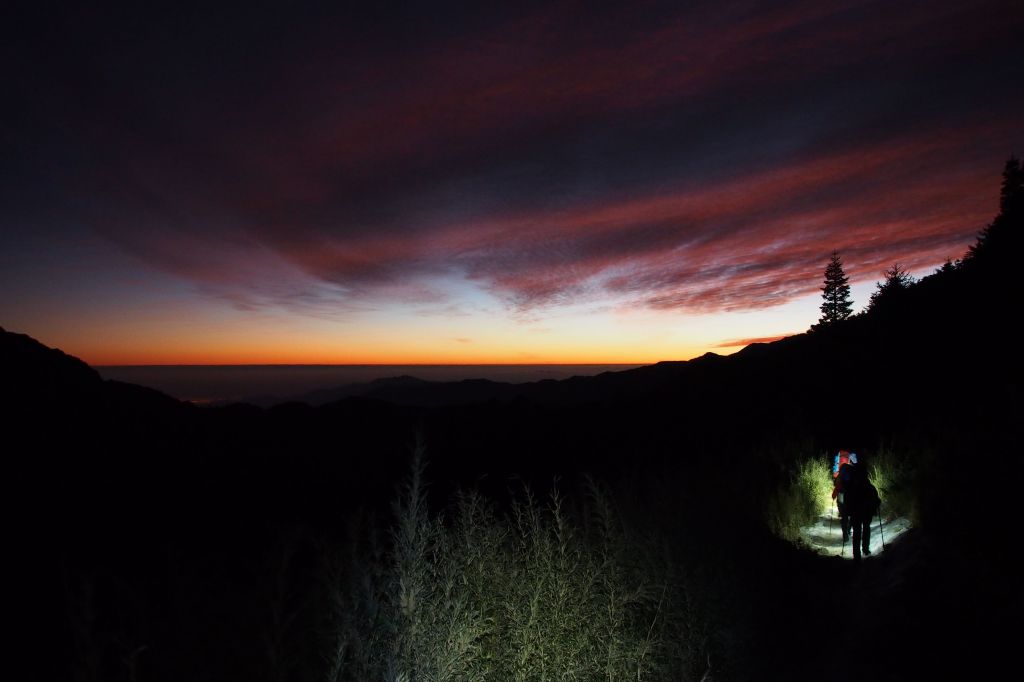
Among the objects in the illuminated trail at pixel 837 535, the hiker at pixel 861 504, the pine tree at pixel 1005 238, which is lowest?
the illuminated trail at pixel 837 535

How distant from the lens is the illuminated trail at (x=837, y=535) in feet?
23.3

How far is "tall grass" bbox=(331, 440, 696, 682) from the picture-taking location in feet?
8.56

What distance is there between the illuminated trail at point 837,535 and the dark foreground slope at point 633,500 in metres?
0.64

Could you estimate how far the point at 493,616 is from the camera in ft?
11.6

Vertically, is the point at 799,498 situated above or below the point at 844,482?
below

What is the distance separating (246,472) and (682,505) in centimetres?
1573

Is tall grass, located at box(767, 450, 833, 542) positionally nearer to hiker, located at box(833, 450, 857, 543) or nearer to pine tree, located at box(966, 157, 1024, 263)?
hiker, located at box(833, 450, 857, 543)

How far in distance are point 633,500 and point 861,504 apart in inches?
119

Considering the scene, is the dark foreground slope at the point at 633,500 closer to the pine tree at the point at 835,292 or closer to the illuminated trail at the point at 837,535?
the illuminated trail at the point at 837,535

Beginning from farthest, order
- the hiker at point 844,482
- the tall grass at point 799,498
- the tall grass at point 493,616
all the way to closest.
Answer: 1. the tall grass at point 799,498
2. the hiker at point 844,482
3. the tall grass at point 493,616

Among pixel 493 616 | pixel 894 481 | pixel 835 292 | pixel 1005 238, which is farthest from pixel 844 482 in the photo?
pixel 835 292

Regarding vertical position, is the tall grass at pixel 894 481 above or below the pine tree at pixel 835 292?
below

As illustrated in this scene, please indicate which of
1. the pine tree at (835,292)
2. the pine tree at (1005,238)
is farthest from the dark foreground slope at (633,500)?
the pine tree at (835,292)

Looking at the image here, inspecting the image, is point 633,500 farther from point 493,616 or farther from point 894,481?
point 493,616
